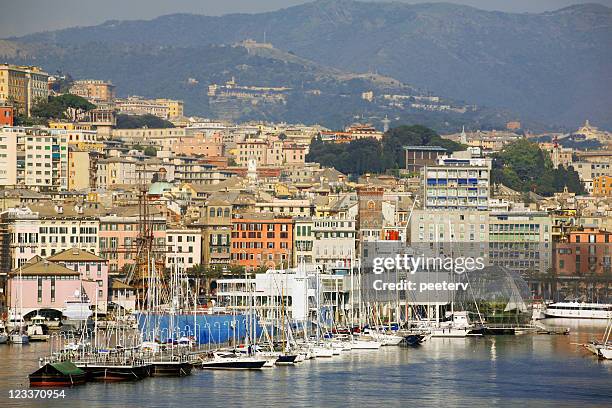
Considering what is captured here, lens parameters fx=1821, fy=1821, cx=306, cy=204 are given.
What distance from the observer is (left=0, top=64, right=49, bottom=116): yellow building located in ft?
369

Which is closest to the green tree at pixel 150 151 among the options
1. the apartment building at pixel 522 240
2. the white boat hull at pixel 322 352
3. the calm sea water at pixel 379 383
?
the apartment building at pixel 522 240

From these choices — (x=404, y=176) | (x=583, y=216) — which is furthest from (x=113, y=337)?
(x=404, y=176)

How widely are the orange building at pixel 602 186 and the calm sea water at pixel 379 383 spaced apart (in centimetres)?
6508

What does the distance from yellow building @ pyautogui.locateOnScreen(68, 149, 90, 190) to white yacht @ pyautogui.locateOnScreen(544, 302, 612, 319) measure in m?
30.9

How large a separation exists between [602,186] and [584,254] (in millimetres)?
38102

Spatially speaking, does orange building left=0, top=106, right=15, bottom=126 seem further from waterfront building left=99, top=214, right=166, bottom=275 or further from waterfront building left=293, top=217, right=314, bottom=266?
waterfront building left=293, top=217, right=314, bottom=266

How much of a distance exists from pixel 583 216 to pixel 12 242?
32.1m

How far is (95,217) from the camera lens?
71.0 meters

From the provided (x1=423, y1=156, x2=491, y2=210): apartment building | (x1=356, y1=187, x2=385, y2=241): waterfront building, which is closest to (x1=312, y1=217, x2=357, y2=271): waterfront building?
(x1=356, y1=187, x2=385, y2=241): waterfront building

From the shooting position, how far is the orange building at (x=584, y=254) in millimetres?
82312

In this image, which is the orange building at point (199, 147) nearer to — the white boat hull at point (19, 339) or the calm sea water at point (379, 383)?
the white boat hull at point (19, 339)

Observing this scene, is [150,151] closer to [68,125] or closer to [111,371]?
[68,125]

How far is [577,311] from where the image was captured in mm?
75000
